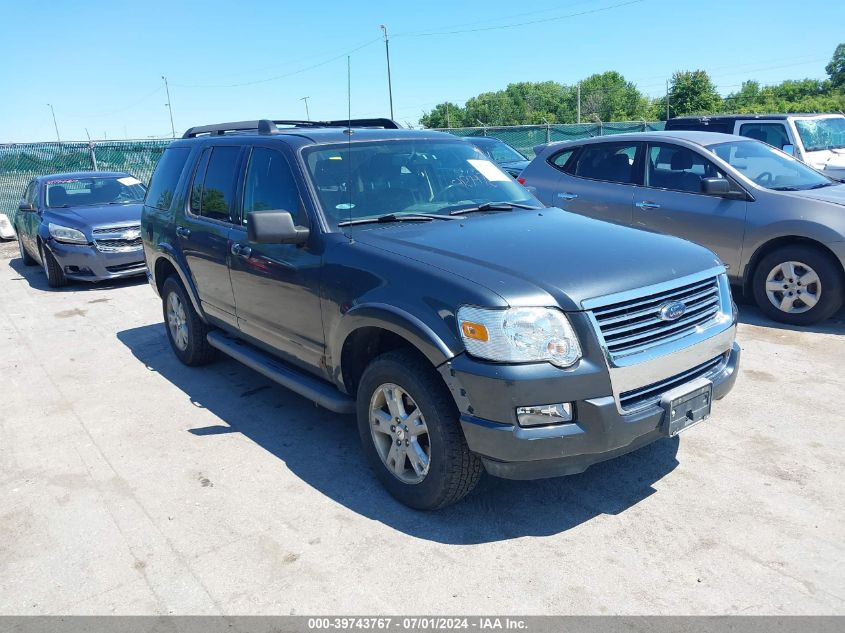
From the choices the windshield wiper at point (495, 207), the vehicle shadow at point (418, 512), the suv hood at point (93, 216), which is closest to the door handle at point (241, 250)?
the vehicle shadow at point (418, 512)

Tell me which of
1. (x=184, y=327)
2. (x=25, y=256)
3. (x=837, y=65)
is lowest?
(x=25, y=256)

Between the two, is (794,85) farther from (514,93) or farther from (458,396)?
(458,396)

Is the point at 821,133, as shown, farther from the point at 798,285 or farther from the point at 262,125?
the point at 262,125

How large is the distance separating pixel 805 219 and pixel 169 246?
576cm

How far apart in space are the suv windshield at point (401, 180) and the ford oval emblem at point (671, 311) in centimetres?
150

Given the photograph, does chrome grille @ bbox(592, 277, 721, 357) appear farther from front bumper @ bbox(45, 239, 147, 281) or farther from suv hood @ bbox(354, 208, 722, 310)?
front bumper @ bbox(45, 239, 147, 281)

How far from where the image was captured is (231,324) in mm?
5023

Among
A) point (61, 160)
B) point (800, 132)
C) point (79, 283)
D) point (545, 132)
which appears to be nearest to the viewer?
point (79, 283)

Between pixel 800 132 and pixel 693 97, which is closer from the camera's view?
pixel 800 132

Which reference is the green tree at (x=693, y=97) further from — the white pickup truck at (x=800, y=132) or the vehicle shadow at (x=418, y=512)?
the vehicle shadow at (x=418, y=512)

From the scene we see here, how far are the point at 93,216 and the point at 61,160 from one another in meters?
8.51

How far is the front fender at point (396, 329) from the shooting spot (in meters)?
2.99

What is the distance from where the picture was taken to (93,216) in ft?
32.4

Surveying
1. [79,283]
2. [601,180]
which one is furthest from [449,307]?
[79,283]
